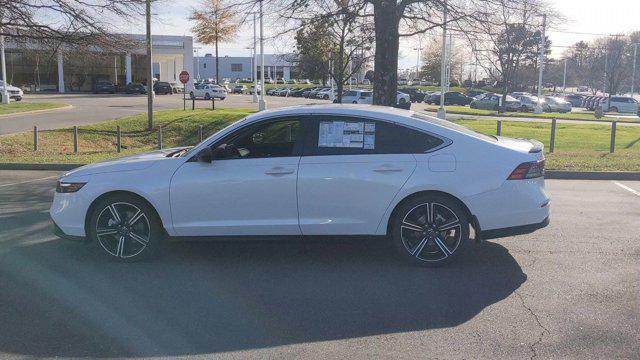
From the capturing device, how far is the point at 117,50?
1697 cm

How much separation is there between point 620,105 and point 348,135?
5342cm

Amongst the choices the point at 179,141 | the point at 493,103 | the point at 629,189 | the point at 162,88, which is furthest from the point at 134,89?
the point at 629,189

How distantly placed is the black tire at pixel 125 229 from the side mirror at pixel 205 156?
71 centimetres

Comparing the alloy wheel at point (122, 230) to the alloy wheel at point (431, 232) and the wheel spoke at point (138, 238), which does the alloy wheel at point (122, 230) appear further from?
the alloy wheel at point (431, 232)

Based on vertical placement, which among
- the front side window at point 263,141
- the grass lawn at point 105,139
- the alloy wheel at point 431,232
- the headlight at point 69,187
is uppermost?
the front side window at point 263,141

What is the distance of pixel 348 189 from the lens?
5.74 metres

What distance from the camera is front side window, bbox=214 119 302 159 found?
5.94 metres

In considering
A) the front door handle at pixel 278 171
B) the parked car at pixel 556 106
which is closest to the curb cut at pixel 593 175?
the front door handle at pixel 278 171

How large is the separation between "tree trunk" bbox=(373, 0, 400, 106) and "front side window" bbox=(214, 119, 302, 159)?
29.3 feet

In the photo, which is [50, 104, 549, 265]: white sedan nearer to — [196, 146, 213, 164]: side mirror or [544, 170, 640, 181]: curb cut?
[196, 146, 213, 164]: side mirror

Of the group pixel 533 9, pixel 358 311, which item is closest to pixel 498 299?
pixel 358 311

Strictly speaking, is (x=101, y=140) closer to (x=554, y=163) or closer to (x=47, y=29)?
(x=47, y=29)

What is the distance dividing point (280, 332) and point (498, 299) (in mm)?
1914

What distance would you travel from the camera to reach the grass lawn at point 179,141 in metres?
14.6
